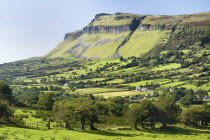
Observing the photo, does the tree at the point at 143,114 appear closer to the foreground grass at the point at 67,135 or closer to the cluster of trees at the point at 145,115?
the cluster of trees at the point at 145,115

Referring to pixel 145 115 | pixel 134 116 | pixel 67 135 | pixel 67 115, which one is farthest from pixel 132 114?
pixel 67 135

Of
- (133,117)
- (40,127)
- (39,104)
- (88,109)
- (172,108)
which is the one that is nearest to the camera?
(40,127)

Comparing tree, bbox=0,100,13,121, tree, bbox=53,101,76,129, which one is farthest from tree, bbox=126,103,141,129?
tree, bbox=0,100,13,121

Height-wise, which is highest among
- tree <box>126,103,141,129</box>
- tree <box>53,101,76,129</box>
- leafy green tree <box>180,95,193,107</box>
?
tree <box>53,101,76,129</box>

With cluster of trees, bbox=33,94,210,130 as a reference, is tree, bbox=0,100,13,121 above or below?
above

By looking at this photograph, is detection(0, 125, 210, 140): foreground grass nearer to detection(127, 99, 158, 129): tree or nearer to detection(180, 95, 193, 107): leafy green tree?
detection(127, 99, 158, 129): tree

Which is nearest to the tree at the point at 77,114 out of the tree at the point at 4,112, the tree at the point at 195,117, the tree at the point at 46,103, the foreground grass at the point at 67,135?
the foreground grass at the point at 67,135

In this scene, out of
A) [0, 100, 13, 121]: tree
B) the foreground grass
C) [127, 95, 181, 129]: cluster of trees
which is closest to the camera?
the foreground grass

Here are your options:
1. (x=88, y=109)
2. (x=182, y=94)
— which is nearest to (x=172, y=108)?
(x=88, y=109)

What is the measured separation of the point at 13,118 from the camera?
50.4 m

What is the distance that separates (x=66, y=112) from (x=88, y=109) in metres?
5.51

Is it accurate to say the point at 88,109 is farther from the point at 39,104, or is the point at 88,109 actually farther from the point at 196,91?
the point at 196,91

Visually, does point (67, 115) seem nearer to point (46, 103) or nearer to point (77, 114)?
point (77, 114)

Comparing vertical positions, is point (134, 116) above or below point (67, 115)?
below
